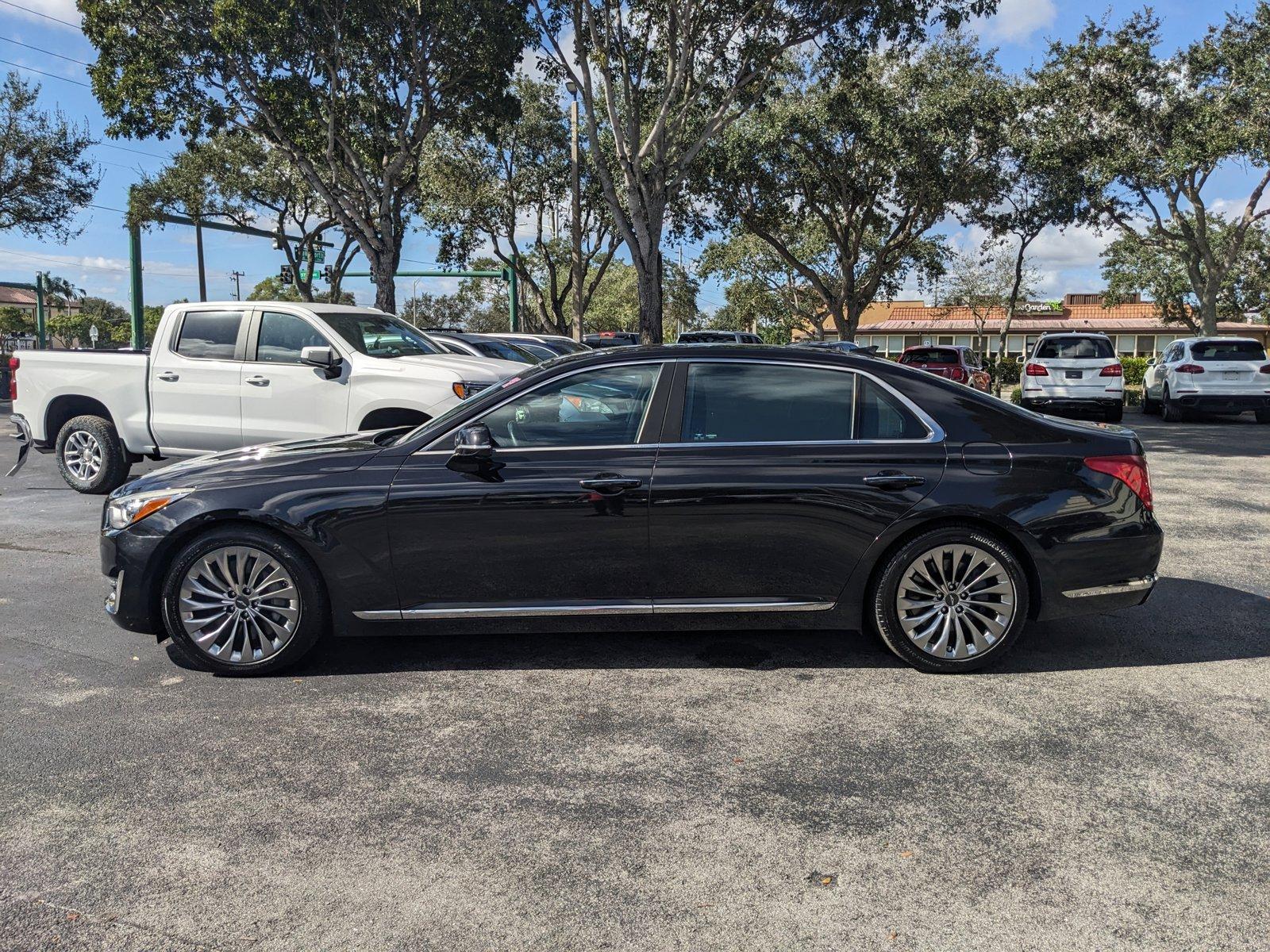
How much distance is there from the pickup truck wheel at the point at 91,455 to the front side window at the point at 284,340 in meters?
1.99

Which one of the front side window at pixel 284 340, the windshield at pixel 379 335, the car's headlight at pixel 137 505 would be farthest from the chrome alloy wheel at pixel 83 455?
the car's headlight at pixel 137 505

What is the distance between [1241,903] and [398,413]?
7.73m

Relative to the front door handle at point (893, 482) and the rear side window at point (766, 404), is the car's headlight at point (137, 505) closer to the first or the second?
the rear side window at point (766, 404)

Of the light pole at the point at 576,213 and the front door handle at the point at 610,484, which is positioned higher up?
the light pole at the point at 576,213

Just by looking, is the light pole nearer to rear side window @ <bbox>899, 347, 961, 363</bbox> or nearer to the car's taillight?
rear side window @ <bbox>899, 347, 961, 363</bbox>

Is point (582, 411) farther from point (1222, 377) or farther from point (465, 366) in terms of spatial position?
point (1222, 377)

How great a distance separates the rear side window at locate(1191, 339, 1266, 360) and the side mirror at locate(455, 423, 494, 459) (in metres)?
18.4

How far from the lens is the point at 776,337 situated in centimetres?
6869

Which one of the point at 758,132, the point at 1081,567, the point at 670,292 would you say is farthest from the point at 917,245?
the point at 1081,567

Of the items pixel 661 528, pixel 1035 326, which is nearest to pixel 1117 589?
pixel 661 528

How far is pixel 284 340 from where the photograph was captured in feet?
32.1

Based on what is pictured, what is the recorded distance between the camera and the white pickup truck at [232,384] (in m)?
9.38

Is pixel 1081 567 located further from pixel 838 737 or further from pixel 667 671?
pixel 667 671

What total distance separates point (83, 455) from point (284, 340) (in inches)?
103
